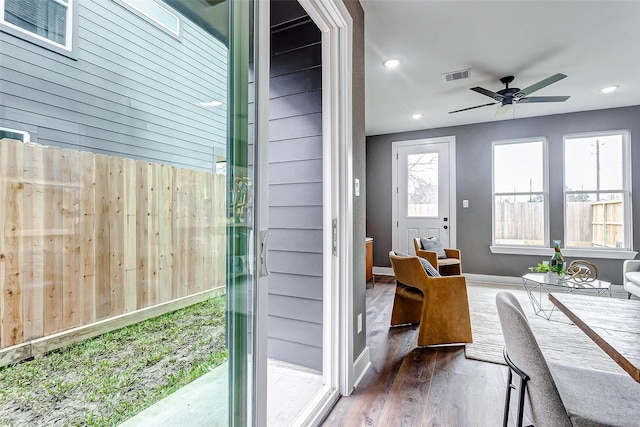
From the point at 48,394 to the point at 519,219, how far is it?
578cm

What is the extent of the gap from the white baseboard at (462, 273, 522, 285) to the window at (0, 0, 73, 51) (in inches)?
222

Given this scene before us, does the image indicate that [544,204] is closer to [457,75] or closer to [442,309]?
[457,75]

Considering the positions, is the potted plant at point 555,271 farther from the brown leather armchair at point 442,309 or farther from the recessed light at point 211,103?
the recessed light at point 211,103

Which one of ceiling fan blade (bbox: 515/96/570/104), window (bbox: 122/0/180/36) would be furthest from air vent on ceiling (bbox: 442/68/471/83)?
window (bbox: 122/0/180/36)

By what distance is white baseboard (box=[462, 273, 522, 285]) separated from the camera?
4.95 metres

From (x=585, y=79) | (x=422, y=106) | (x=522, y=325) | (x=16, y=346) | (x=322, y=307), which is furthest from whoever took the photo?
(x=422, y=106)

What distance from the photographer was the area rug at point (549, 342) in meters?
2.33

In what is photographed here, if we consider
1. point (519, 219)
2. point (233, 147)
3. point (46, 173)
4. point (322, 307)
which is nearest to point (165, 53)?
point (233, 147)

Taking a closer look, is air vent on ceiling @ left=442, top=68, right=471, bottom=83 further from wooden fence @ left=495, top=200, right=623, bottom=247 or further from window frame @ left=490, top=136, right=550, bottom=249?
wooden fence @ left=495, top=200, right=623, bottom=247

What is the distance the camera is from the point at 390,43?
2787 mm

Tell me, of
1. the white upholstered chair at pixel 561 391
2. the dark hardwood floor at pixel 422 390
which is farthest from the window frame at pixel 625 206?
the white upholstered chair at pixel 561 391

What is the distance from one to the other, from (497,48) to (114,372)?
139 inches

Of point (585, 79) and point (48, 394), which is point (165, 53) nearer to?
point (48, 394)

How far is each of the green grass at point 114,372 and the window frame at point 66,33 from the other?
539 mm
